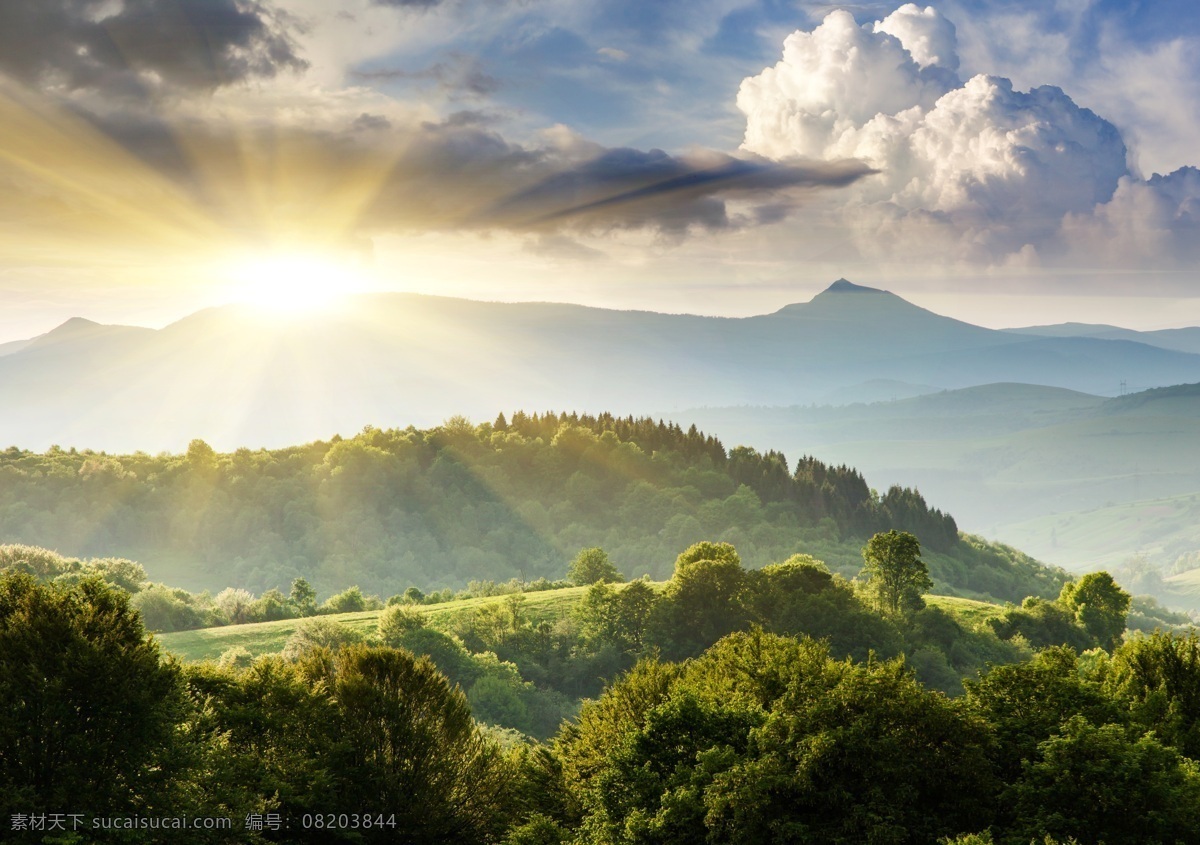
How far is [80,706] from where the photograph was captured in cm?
3164

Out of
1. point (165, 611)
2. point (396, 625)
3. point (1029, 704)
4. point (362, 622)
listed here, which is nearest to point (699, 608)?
point (396, 625)

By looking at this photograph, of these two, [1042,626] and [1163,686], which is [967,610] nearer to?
[1042,626]

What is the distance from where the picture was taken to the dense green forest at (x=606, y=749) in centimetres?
3123

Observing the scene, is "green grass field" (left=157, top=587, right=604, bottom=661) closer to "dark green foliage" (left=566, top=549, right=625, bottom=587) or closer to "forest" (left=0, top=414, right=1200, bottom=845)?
"dark green foliage" (left=566, top=549, right=625, bottom=587)

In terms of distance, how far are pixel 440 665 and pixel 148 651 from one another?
69.2 metres

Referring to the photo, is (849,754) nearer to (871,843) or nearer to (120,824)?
(871,843)

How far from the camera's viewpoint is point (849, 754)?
3388cm

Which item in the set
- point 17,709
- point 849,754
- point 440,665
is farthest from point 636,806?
point 440,665

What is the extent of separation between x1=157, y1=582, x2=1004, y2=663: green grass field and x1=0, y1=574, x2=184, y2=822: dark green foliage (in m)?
66.1

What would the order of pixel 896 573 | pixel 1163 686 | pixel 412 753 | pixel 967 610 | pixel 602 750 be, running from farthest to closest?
pixel 967 610, pixel 896 573, pixel 412 753, pixel 1163 686, pixel 602 750

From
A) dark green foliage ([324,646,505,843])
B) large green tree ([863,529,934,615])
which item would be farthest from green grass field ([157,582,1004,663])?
dark green foliage ([324,646,505,843])

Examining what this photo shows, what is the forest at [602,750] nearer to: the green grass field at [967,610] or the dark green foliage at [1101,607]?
the green grass field at [967,610]

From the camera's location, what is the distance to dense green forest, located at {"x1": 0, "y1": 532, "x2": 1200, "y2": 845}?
31234 millimetres

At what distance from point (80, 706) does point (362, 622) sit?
8897 cm
